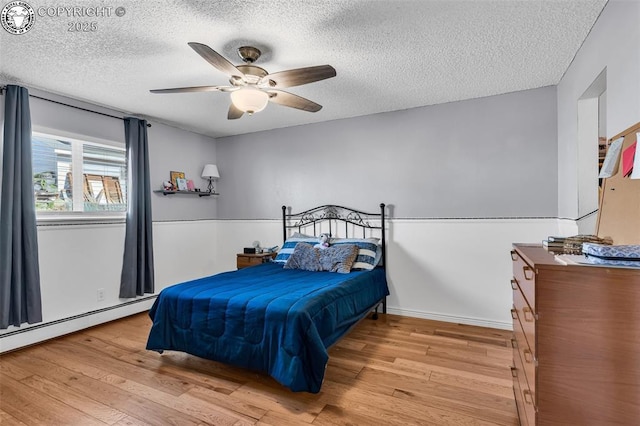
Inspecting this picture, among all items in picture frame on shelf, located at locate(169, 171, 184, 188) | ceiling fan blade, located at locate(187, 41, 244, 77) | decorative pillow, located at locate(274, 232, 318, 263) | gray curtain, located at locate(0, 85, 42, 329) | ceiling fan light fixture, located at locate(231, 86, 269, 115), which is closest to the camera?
ceiling fan blade, located at locate(187, 41, 244, 77)

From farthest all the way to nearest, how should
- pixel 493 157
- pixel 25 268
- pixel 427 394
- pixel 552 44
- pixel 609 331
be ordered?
pixel 493 157 < pixel 25 268 < pixel 552 44 < pixel 427 394 < pixel 609 331

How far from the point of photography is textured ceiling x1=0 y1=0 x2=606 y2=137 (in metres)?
1.93

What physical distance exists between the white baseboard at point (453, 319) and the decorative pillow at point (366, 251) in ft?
2.31

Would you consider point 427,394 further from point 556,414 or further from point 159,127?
point 159,127

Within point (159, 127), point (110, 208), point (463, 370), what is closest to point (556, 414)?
point (463, 370)

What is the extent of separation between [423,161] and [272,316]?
2524 millimetres

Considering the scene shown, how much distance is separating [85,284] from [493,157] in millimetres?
4584

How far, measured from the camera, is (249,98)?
231cm

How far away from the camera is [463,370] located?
8.19 ft

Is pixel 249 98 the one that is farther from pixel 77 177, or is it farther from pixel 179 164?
pixel 179 164

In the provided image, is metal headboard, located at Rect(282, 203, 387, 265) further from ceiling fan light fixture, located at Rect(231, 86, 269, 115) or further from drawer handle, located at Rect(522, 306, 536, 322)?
drawer handle, located at Rect(522, 306, 536, 322)

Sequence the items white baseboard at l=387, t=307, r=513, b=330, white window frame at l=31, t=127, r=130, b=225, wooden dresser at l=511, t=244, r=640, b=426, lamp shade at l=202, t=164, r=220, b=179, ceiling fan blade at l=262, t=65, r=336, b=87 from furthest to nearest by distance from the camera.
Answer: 1. lamp shade at l=202, t=164, r=220, b=179
2. white baseboard at l=387, t=307, r=513, b=330
3. white window frame at l=31, t=127, r=130, b=225
4. ceiling fan blade at l=262, t=65, r=336, b=87
5. wooden dresser at l=511, t=244, r=640, b=426

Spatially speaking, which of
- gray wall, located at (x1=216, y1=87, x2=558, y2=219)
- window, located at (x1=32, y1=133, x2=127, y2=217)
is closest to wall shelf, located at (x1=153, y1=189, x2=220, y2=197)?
window, located at (x1=32, y1=133, x2=127, y2=217)

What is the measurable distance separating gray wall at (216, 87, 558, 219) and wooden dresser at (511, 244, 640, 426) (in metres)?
2.40
